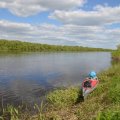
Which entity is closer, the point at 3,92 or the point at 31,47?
the point at 3,92

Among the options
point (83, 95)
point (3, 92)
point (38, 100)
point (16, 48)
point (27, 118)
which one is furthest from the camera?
point (16, 48)

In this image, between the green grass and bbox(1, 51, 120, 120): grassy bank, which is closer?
bbox(1, 51, 120, 120): grassy bank

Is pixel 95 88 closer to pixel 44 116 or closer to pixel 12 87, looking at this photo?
pixel 44 116

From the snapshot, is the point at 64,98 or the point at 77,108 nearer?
the point at 77,108

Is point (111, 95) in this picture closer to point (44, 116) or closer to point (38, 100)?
point (44, 116)

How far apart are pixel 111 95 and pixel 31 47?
13911cm

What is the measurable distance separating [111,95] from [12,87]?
13517 millimetres

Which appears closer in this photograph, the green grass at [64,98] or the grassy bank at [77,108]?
the grassy bank at [77,108]

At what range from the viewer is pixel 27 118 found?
1325cm

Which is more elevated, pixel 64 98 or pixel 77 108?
pixel 77 108

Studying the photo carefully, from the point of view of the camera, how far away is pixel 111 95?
13367mm

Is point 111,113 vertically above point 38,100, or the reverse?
point 111,113

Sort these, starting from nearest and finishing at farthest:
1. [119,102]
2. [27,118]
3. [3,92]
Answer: [119,102], [27,118], [3,92]

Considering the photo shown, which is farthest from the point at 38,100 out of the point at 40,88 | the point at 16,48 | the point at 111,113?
the point at 16,48
